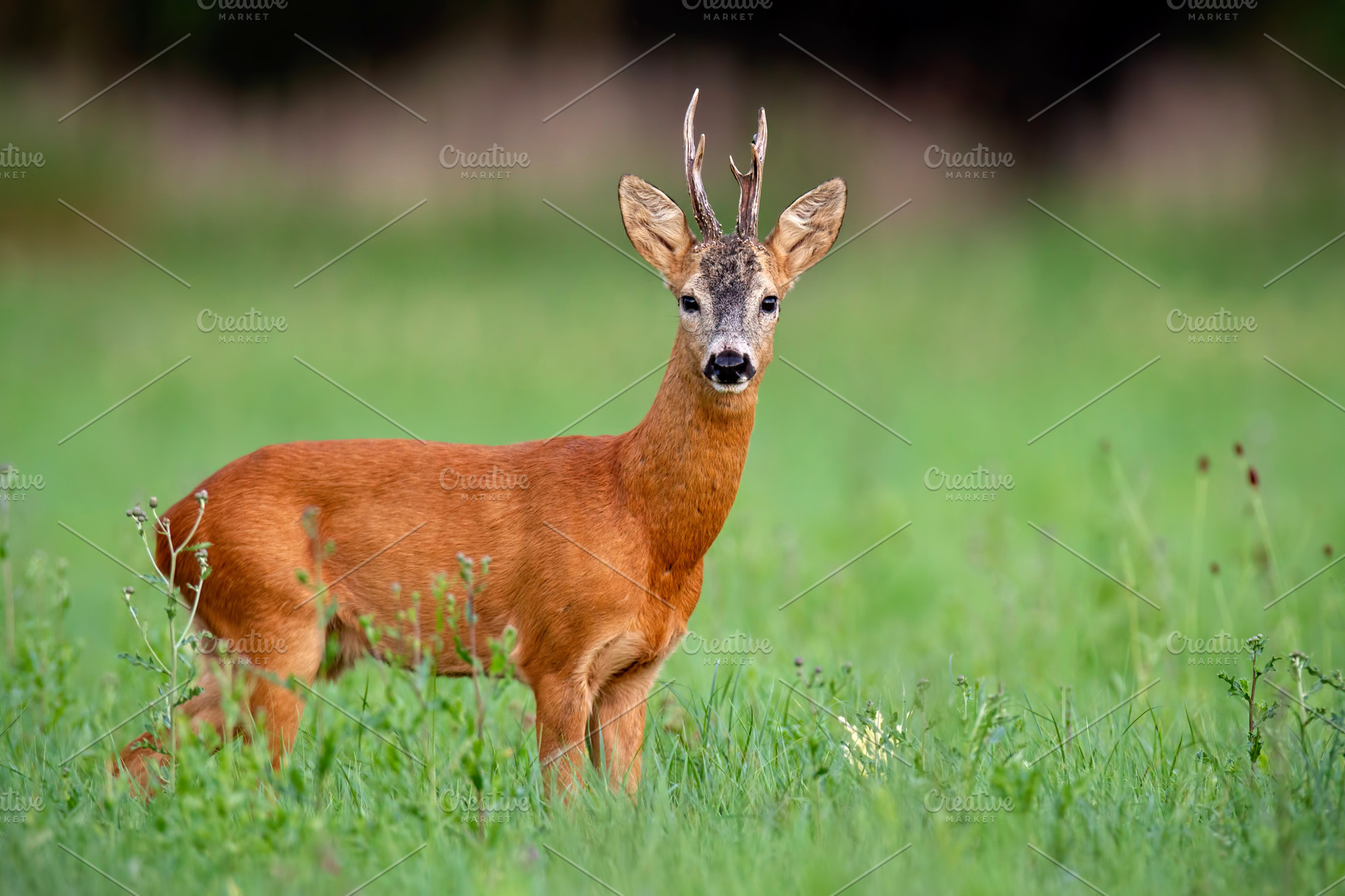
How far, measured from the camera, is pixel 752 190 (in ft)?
16.2

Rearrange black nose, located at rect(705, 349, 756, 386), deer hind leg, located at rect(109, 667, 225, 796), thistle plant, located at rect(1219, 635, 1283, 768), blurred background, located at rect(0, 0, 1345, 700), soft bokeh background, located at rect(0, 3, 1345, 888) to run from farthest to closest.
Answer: blurred background, located at rect(0, 0, 1345, 700)
soft bokeh background, located at rect(0, 3, 1345, 888)
deer hind leg, located at rect(109, 667, 225, 796)
black nose, located at rect(705, 349, 756, 386)
thistle plant, located at rect(1219, 635, 1283, 768)

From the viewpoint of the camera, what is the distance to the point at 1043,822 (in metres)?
3.91

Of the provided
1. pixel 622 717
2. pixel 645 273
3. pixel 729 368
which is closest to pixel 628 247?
pixel 645 273

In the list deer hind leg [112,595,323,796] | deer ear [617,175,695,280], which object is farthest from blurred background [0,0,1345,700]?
deer hind leg [112,595,323,796]

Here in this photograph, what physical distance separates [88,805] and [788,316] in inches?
425

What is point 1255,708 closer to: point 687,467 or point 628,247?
point 687,467

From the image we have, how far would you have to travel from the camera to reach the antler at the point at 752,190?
4913 millimetres

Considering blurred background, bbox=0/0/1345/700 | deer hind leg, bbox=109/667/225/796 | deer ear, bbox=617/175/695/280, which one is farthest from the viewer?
blurred background, bbox=0/0/1345/700

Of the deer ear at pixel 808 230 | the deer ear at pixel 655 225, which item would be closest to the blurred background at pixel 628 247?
the deer ear at pixel 808 230

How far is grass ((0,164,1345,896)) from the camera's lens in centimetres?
381

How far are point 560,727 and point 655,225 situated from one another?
76.5 inches

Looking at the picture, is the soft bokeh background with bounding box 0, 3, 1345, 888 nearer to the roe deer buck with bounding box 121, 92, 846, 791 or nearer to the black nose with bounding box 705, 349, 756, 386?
the roe deer buck with bounding box 121, 92, 846, 791

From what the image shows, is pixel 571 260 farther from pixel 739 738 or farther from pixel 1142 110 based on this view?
pixel 739 738

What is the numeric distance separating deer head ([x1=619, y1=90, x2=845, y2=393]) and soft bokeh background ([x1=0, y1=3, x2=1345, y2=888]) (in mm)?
4544
